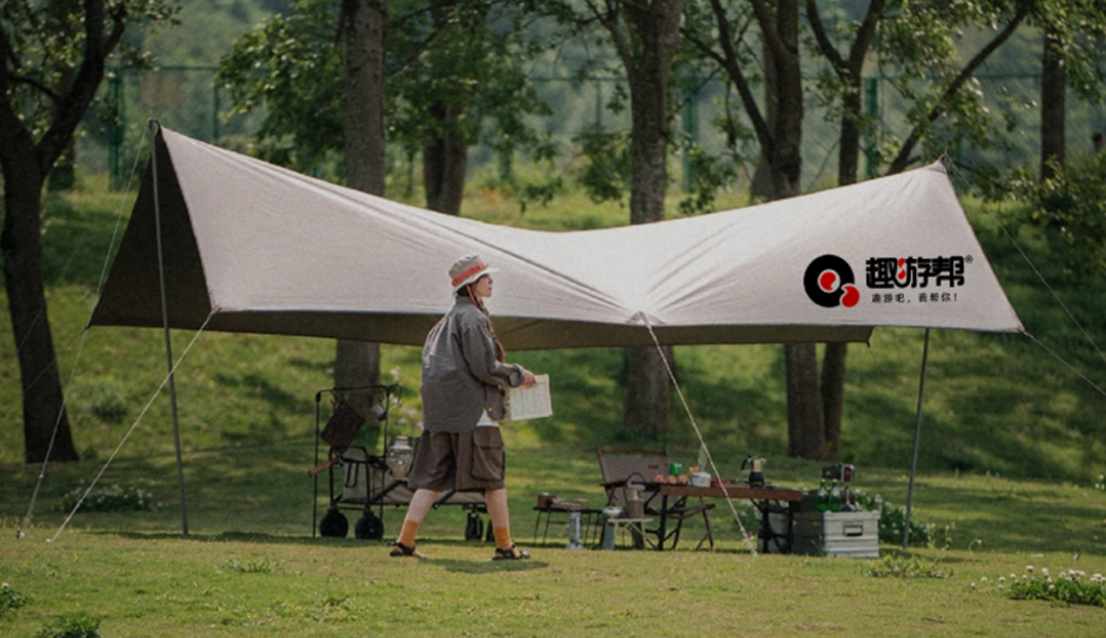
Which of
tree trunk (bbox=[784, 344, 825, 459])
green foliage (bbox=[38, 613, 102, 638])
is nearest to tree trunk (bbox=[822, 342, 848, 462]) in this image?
tree trunk (bbox=[784, 344, 825, 459])

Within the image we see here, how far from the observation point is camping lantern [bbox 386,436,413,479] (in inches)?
414

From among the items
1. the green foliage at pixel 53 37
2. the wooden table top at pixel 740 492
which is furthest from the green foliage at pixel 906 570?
the green foliage at pixel 53 37

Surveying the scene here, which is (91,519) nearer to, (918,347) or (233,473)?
(233,473)

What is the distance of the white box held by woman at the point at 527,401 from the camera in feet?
29.5

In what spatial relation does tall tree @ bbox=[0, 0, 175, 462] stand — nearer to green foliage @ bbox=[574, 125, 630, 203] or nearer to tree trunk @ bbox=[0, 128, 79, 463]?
tree trunk @ bbox=[0, 128, 79, 463]

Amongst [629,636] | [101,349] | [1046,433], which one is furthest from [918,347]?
[629,636]

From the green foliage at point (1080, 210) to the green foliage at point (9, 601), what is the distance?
13133 millimetres

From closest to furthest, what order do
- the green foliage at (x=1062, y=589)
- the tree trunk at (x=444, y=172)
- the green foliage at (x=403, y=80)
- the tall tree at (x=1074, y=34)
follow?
the green foliage at (x=1062, y=589) → the tall tree at (x=1074, y=34) → the green foliage at (x=403, y=80) → the tree trunk at (x=444, y=172)

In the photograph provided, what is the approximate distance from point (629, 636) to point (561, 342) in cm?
631

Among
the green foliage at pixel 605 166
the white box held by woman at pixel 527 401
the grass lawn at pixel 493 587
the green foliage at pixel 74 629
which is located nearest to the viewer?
the green foliage at pixel 74 629

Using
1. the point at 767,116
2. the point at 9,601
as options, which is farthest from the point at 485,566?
the point at 767,116

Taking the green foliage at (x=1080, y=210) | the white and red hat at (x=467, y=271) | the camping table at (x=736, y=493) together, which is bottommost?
the camping table at (x=736, y=493)

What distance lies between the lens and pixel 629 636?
6617 millimetres

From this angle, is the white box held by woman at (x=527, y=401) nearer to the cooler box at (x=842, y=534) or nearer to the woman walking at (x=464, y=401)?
the woman walking at (x=464, y=401)
